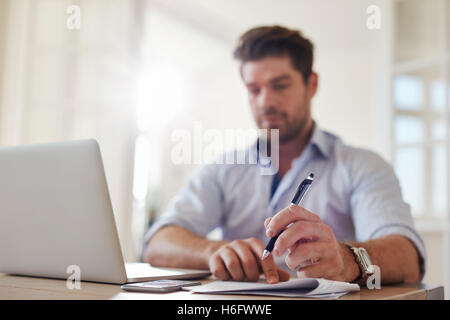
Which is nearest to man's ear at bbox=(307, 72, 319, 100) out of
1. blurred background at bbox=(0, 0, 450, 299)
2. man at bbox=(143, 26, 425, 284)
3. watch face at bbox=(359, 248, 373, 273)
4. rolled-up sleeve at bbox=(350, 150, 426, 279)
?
man at bbox=(143, 26, 425, 284)

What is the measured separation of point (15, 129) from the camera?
7.45 ft

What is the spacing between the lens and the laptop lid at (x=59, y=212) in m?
0.66

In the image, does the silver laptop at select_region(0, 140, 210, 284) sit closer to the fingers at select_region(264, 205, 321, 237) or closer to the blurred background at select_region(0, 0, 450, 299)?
the fingers at select_region(264, 205, 321, 237)

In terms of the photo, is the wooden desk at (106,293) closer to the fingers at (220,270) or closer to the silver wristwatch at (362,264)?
the silver wristwatch at (362,264)

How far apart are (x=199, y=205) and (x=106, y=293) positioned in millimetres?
782

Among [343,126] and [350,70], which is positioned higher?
[350,70]

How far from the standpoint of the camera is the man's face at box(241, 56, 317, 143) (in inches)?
55.5

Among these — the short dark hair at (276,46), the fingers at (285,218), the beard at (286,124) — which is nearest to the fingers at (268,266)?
the fingers at (285,218)
